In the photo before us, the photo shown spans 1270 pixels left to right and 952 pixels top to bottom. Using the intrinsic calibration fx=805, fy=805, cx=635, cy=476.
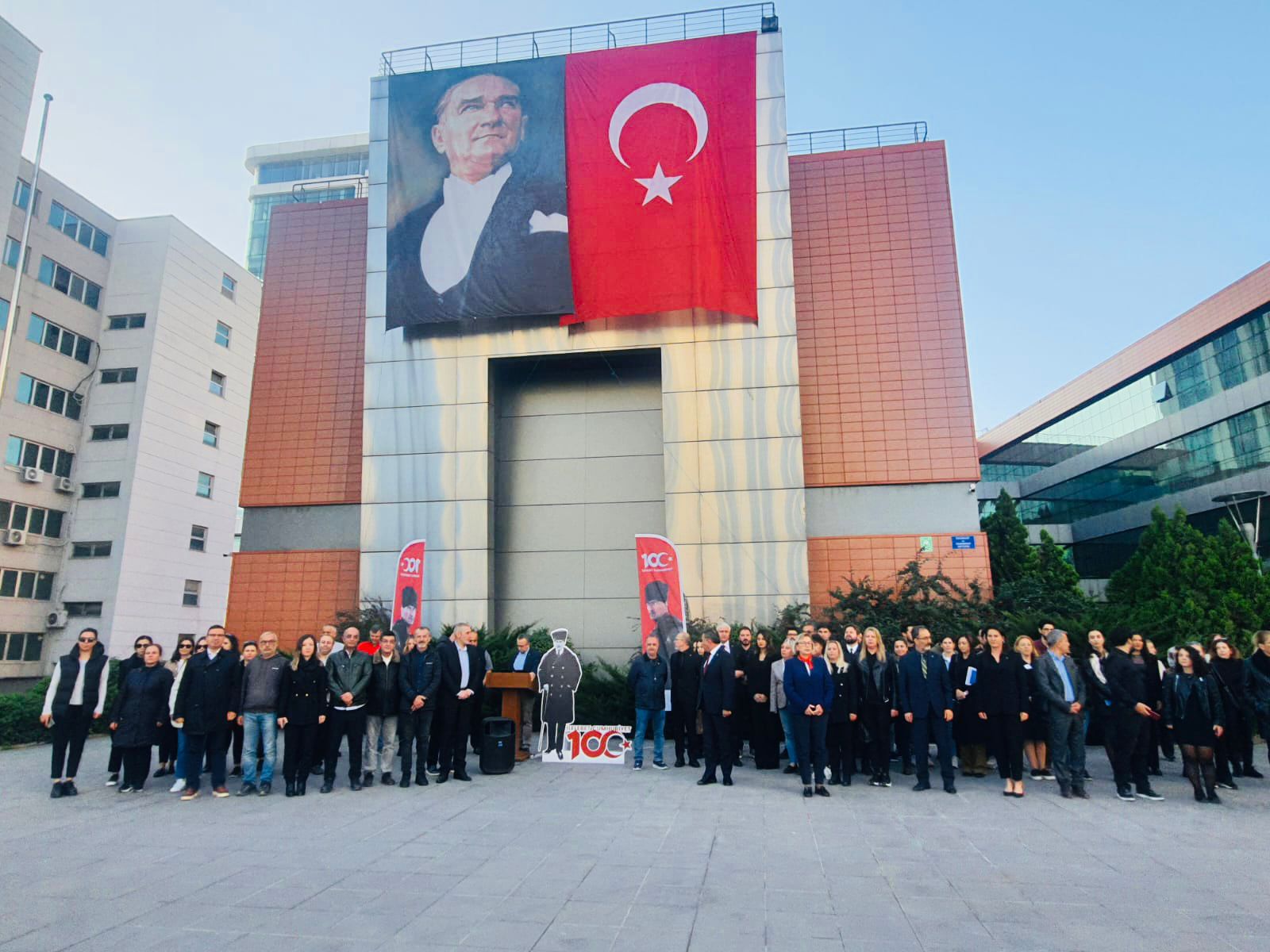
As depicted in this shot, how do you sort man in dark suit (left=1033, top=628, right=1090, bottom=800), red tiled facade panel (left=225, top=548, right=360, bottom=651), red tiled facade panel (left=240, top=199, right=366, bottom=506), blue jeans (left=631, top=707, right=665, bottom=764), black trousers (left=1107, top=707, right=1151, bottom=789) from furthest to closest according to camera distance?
red tiled facade panel (left=240, top=199, right=366, bottom=506)
red tiled facade panel (left=225, top=548, right=360, bottom=651)
blue jeans (left=631, top=707, right=665, bottom=764)
man in dark suit (left=1033, top=628, right=1090, bottom=800)
black trousers (left=1107, top=707, right=1151, bottom=789)

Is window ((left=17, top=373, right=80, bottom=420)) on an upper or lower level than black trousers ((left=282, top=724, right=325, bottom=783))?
upper

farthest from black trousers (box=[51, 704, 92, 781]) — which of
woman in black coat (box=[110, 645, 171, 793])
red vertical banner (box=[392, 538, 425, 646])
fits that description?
red vertical banner (box=[392, 538, 425, 646])

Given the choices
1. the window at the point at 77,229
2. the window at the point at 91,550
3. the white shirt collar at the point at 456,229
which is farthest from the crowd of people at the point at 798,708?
the window at the point at 77,229

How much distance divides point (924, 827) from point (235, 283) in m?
41.1

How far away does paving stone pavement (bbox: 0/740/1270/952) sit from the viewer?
4.67m

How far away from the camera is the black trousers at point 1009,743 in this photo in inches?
360

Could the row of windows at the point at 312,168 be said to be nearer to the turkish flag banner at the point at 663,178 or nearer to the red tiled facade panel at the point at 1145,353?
the red tiled facade panel at the point at 1145,353

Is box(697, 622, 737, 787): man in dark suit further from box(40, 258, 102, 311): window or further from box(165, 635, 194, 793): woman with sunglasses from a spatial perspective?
box(40, 258, 102, 311): window

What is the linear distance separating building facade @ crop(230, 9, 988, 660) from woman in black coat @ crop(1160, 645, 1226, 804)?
822cm

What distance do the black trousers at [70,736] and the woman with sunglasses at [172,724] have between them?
867mm

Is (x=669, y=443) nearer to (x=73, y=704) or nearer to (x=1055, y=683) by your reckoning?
(x=1055, y=683)

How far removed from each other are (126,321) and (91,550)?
388 inches

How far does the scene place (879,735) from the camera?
395 inches

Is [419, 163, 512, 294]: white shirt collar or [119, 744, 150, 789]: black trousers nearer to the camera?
[119, 744, 150, 789]: black trousers
